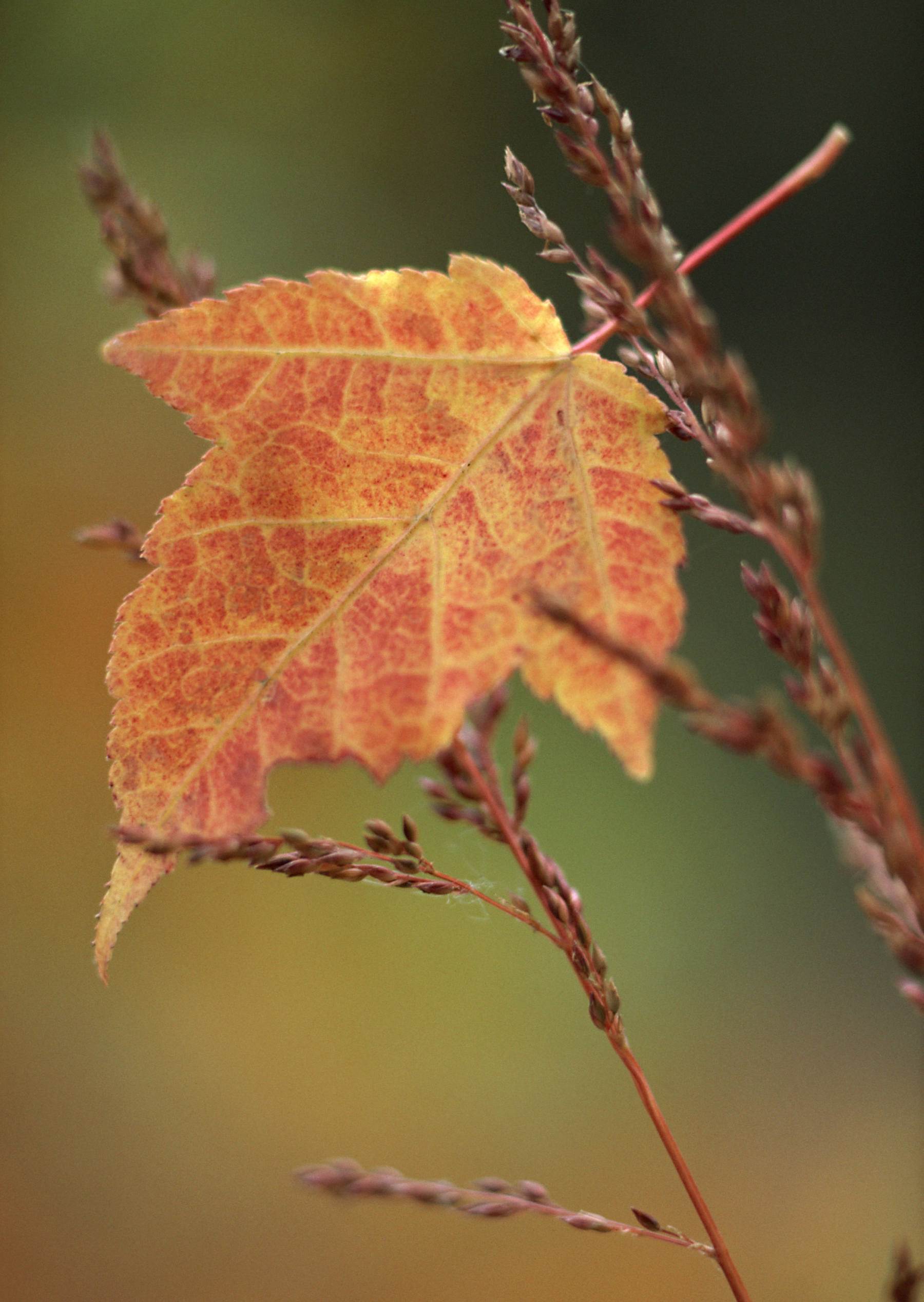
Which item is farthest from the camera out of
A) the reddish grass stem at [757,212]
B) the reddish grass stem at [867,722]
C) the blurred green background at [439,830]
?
the blurred green background at [439,830]

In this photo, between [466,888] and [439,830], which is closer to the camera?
[466,888]

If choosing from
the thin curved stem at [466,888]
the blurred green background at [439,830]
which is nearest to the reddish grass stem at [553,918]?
the thin curved stem at [466,888]

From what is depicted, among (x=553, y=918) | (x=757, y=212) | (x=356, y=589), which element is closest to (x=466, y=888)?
(x=553, y=918)

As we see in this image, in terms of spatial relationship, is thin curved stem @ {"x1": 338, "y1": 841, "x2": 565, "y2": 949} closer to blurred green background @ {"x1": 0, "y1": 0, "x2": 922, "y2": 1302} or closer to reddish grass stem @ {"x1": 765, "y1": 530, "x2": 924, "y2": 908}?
reddish grass stem @ {"x1": 765, "y1": 530, "x2": 924, "y2": 908}

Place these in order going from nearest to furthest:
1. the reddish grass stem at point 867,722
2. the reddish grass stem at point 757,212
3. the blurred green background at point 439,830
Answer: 1. the reddish grass stem at point 867,722
2. the reddish grass stem at point 757,212
3. the blurred green background at point 439,830

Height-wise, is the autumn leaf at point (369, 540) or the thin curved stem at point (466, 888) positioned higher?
the autumn leaf at point (369, 540)

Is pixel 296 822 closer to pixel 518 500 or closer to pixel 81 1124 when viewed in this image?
pixel 81 1124

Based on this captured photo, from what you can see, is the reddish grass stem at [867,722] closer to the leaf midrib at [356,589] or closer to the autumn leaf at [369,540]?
the autumn leaf at [369,540]

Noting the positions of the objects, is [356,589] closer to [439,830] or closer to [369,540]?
[369,540]
